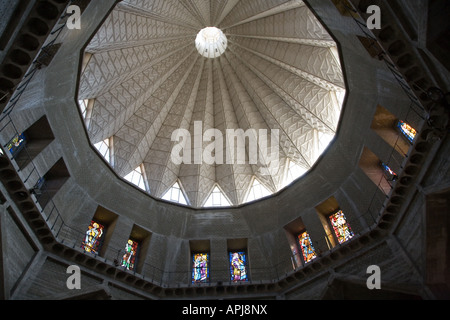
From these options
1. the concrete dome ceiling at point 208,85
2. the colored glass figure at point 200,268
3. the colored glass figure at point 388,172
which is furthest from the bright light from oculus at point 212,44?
the colored glass figure at point 388,172

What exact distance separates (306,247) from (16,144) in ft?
42.1

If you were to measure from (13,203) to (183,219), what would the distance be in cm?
875

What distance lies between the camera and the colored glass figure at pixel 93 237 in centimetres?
1625

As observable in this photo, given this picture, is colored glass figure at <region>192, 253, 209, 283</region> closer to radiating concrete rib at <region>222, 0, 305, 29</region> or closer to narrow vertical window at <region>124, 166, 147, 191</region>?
narrow vertical window at <region>124, 166, 147, 191</region>

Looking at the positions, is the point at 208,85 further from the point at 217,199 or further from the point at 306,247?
the point at 306,247

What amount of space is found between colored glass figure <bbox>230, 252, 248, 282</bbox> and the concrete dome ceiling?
3.27 meters

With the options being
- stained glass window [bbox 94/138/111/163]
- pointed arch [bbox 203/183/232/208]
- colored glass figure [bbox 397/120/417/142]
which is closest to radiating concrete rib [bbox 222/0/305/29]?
colored glass figure [bbox 397/120/417/142]

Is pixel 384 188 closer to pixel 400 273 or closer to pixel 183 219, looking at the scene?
pixel 400 273

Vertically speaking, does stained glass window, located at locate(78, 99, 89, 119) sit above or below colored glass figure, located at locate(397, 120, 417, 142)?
above

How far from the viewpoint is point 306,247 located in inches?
698

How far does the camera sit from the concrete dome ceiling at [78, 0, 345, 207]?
18594mm

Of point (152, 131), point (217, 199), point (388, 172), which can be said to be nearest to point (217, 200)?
point (217, 199)

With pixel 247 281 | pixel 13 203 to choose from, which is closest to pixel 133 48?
pixel 13 203

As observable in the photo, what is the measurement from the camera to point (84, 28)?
13453 mm
